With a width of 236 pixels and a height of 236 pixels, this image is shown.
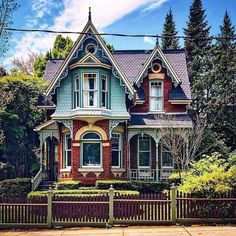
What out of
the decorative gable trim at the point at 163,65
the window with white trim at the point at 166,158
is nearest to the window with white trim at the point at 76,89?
the decorative gable trim at the point at 163,65

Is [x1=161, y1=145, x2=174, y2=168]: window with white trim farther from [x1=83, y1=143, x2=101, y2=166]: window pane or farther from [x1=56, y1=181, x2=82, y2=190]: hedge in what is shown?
[x1=56, y1=181, x2=82, y2=190]: hedge

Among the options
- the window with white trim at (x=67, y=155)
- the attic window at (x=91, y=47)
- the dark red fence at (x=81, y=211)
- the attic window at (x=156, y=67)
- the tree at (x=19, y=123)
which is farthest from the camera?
the tree at (x=19, y=123)

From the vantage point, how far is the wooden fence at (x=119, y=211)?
16.0m

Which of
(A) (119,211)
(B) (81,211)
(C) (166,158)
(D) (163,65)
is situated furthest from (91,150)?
(A) (119,211)

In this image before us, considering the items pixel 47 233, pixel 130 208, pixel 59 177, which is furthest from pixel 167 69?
pixel 47 233

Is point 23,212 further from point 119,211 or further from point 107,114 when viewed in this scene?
point 107,114

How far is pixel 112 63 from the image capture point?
27250 mm

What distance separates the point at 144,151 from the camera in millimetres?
29969

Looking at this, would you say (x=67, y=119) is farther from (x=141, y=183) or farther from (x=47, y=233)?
(x=47, y=233)

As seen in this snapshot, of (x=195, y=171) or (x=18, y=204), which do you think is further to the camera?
(x=195, y=171)

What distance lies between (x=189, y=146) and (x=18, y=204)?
1600 centimetres

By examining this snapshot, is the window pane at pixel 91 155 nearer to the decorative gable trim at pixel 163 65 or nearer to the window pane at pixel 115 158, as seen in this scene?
the window pane at pixel 115 158

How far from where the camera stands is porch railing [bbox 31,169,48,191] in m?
26.6

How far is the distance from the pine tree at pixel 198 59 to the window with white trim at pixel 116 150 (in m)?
8.91
